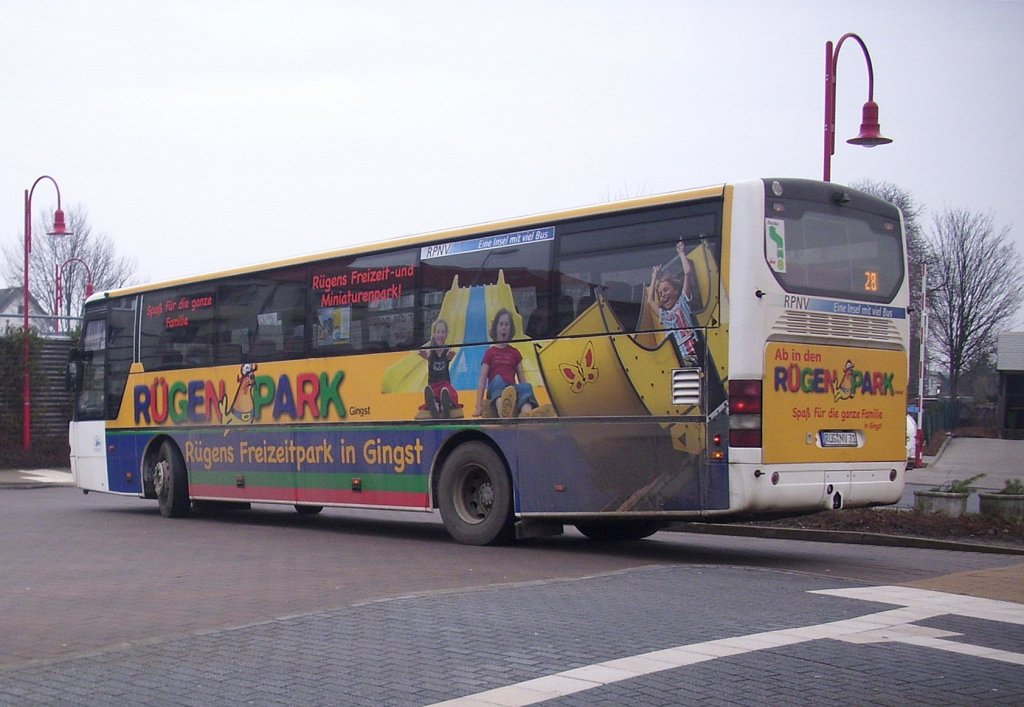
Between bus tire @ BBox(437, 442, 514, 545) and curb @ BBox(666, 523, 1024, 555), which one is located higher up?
bus tire @ BBox(437, 442, 514, 545)

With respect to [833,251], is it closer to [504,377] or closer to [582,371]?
[582,371]

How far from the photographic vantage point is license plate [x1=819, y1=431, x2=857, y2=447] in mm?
12680

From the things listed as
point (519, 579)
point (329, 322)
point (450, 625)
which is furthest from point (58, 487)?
point (450, 625)

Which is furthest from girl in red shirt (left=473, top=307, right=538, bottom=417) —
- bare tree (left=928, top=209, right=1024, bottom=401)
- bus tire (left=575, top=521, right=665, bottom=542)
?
bare tree (left=928, top=209, right=1024, bottom=401)

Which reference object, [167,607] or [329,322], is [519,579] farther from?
[329,322]

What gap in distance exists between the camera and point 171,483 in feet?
64.1

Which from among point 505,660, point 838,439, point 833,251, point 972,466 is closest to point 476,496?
point 838,439

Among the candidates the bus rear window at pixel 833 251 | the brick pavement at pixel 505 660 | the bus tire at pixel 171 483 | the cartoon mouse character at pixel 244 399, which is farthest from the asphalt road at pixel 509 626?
the bus tire at pixel 171 483

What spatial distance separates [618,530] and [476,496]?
5.77 feet

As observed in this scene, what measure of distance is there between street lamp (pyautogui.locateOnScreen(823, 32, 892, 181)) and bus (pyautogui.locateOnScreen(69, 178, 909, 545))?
385 cm

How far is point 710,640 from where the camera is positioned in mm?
8023

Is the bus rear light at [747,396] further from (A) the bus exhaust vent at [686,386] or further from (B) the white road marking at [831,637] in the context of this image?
(B) the white road marking at [831,637]

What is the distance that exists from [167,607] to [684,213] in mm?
5889

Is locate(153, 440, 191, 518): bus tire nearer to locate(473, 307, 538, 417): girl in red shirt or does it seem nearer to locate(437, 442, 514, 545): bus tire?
locate(437, 442, 514, 545): bus tire
